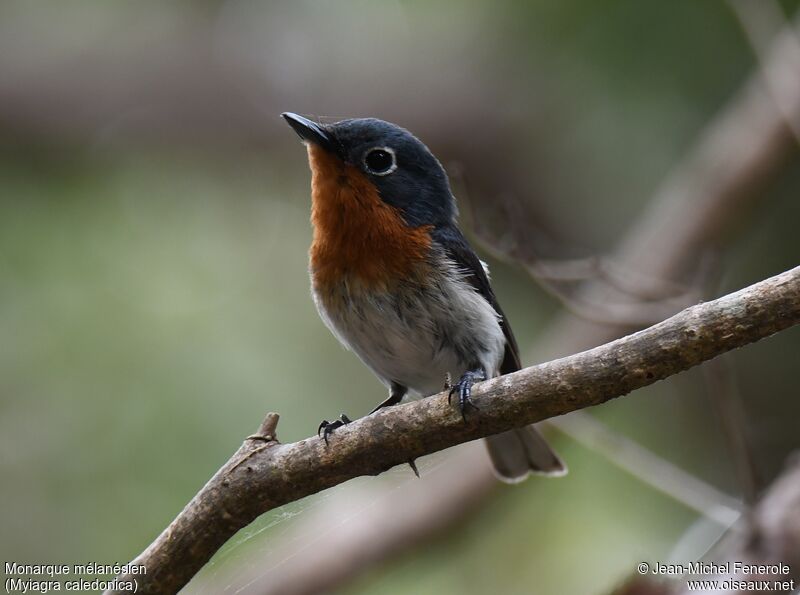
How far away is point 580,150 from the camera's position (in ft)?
27.8

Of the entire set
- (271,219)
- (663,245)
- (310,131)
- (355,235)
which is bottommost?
(271,219)

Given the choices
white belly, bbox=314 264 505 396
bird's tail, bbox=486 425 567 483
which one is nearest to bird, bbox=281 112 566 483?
white belly, bbox=314 264 505 396

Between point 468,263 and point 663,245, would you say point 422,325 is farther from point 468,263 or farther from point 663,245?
point 663,245

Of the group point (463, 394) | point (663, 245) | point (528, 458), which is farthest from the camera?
point (663, 245)

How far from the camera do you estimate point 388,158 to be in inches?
182

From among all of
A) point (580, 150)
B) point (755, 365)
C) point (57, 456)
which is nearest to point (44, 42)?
point (57, 456)

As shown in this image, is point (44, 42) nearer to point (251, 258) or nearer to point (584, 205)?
point (251, 258)

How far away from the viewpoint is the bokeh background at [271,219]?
6.43m

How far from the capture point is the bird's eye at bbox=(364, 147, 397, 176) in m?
4.56

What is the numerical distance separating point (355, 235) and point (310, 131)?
48 centimetres

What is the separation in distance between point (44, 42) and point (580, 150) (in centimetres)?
436

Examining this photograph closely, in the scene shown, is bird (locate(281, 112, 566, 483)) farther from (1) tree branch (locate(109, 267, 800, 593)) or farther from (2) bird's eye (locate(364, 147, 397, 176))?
(1) tree branch (locate(109, 267, 800, 593))

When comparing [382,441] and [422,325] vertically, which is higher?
[382,441]

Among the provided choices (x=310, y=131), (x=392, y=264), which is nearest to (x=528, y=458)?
(x=392, y=264)
